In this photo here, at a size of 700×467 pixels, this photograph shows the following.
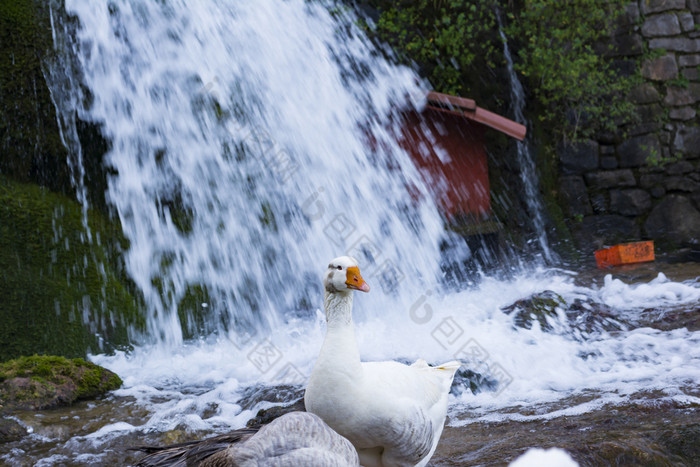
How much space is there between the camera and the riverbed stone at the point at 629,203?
32.6 ft

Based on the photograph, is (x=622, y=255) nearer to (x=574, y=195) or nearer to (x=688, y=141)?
(x=574, y=195)

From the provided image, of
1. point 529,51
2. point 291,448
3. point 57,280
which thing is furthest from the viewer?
point 529,51

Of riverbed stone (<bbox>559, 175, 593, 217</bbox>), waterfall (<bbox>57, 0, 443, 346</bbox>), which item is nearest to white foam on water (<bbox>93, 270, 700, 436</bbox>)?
waterfall (<bbox>57, 0, 443, 346</bbox>)

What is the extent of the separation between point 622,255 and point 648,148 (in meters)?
2.55

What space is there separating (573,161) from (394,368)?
827 centimetres

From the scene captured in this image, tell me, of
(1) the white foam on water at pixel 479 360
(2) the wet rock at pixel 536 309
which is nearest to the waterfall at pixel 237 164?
(1) the white foam on water at pixel 479 360

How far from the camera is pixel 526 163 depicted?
389 inches

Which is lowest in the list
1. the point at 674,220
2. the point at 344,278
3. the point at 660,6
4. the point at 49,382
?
the point at 674,220

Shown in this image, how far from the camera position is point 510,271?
8555mm

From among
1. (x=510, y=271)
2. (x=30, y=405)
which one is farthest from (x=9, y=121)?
(x=510, y=271)

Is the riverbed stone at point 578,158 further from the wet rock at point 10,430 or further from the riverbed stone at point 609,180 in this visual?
the wet rock at point 10,430

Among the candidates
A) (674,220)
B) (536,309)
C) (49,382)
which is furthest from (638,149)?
(49,382)

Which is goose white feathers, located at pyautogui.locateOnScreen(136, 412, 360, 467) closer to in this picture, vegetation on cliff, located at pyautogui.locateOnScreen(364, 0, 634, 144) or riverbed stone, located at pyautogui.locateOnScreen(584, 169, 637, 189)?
vegetation on cliff, located at pyautogui.locateOnScreen(364, 0, 634, 144)

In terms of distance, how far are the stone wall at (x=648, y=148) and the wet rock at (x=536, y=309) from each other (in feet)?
13.4
